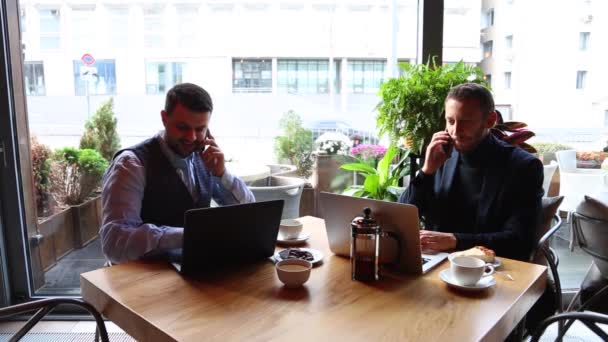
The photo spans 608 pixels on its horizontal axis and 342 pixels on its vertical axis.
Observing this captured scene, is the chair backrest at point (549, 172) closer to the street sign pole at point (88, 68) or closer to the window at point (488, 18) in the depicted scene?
the window at point (488, 18)

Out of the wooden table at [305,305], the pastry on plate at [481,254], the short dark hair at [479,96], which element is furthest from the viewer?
the short dark hair at [479,96]

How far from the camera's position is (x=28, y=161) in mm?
2836

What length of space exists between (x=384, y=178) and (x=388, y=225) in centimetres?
125

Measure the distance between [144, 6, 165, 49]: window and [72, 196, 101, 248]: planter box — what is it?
1.10 metres

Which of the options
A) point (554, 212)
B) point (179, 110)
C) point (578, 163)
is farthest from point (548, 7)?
point (179, 110)

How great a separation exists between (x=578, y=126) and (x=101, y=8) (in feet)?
10.2

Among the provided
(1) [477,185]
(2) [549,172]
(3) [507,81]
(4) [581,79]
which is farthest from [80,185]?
(4) [581,79]

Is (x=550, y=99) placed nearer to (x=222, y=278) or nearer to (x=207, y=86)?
(x=207, y=86)

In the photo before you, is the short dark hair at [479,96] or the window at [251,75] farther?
the window at [251,75]

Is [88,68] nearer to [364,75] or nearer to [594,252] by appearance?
[364,75]

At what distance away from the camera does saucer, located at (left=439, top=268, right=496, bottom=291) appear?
4.13 ft

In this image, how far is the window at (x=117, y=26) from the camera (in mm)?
2830

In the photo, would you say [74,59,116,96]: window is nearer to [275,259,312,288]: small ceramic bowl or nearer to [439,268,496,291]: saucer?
[275,259,312,288]: small ceramic bowl

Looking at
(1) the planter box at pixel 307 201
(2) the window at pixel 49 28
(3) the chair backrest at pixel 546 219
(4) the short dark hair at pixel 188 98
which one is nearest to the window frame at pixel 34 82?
(2) the window at pixel 49 28
